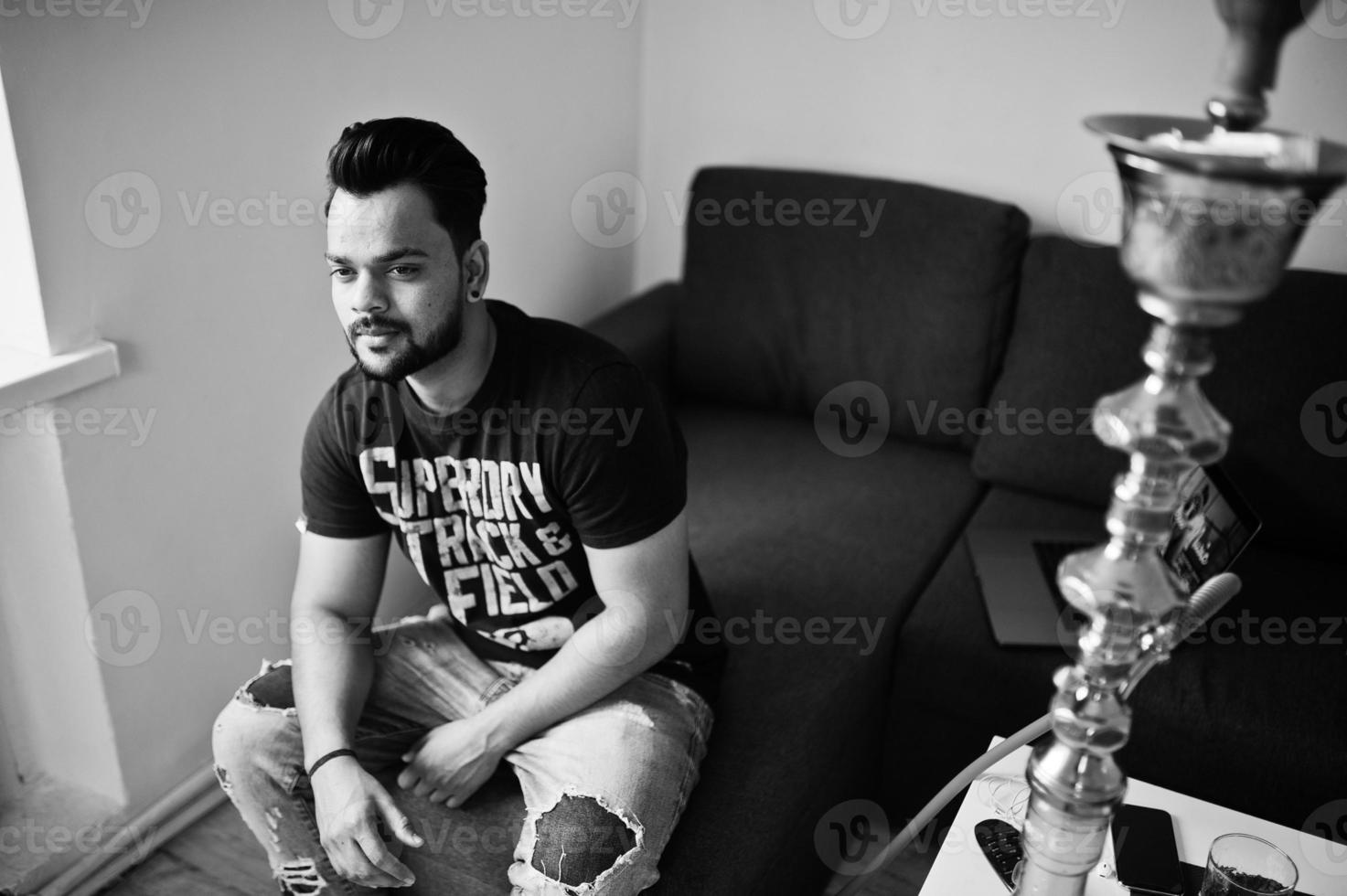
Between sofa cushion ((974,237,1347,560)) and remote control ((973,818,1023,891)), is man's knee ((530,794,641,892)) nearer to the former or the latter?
remote control ((973,818,1023,891))

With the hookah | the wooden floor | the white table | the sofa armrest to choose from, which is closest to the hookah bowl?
the hookah

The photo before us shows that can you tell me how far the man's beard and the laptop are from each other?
2.95 feet

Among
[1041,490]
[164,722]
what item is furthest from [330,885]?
[1041,490]

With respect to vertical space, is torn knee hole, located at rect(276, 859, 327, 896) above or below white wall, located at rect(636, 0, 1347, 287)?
below

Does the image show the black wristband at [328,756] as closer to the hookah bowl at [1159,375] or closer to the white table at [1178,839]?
the white table at [1178,839]

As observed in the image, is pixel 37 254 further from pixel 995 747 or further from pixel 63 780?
pixel 995 747

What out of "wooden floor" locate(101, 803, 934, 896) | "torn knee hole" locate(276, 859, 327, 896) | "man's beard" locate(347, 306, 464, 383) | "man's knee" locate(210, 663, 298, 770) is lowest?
"wooden floor" locate(101, 803, 934, 896)

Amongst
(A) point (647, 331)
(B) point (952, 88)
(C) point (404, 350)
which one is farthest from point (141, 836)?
(B) point (952, 88)

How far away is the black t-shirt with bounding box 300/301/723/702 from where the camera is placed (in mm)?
1312

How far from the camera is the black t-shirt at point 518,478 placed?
4.31ft

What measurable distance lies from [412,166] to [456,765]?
2.29 ft

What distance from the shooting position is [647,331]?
2316 millimetres

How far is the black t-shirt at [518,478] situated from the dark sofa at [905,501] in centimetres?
22

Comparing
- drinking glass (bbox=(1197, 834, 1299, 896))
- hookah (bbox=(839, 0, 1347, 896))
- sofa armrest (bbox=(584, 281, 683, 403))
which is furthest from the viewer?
sofa armrest (bbox=(584, 281, 683, 403))
